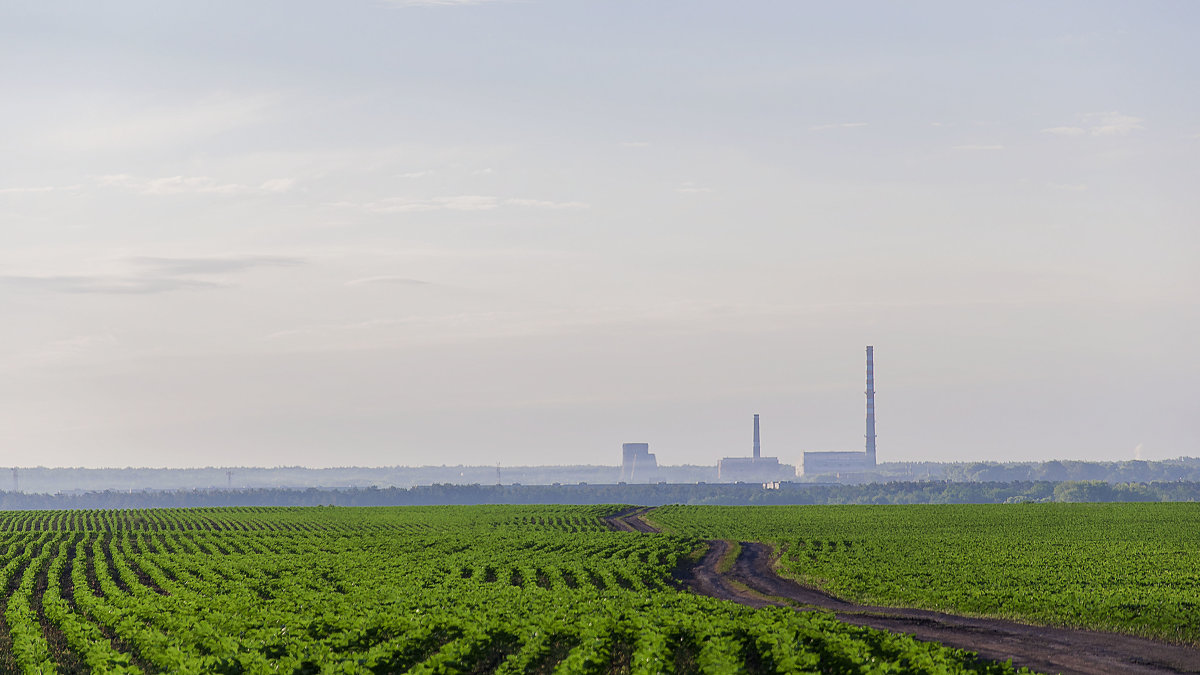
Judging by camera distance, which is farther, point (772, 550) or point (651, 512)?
point (651, 512)

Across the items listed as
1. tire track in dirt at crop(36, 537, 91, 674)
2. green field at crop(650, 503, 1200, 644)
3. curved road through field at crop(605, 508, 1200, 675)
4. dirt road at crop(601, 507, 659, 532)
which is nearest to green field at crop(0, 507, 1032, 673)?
tire track in dirt at crop(36, 537, 91, 674)

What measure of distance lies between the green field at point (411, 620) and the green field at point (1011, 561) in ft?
28.5

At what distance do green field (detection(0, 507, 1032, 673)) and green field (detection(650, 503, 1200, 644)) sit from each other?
8.69 meters

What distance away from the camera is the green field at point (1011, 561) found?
1507 inches

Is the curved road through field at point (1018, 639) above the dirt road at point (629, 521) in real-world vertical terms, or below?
above

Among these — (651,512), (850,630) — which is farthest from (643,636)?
(651,512)

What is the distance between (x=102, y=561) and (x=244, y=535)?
1096 inches

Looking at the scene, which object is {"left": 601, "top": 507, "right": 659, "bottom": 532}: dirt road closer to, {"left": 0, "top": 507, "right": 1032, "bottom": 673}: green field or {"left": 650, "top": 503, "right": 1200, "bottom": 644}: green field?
{"left": 650, "top": 503, "right": 1200, "bottom": 644}: green field

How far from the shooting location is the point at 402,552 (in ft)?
222

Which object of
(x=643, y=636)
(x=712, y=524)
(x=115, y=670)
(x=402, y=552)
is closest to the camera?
(x=115, y=670)

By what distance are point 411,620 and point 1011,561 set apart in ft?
118

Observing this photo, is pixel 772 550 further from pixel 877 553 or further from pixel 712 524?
pixel 712 524

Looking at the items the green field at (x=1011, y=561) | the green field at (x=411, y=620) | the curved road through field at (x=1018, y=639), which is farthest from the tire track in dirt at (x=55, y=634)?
the green field at (x=1011, y=561)

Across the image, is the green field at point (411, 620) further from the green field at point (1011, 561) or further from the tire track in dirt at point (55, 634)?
the green field at point (1011, 561)
